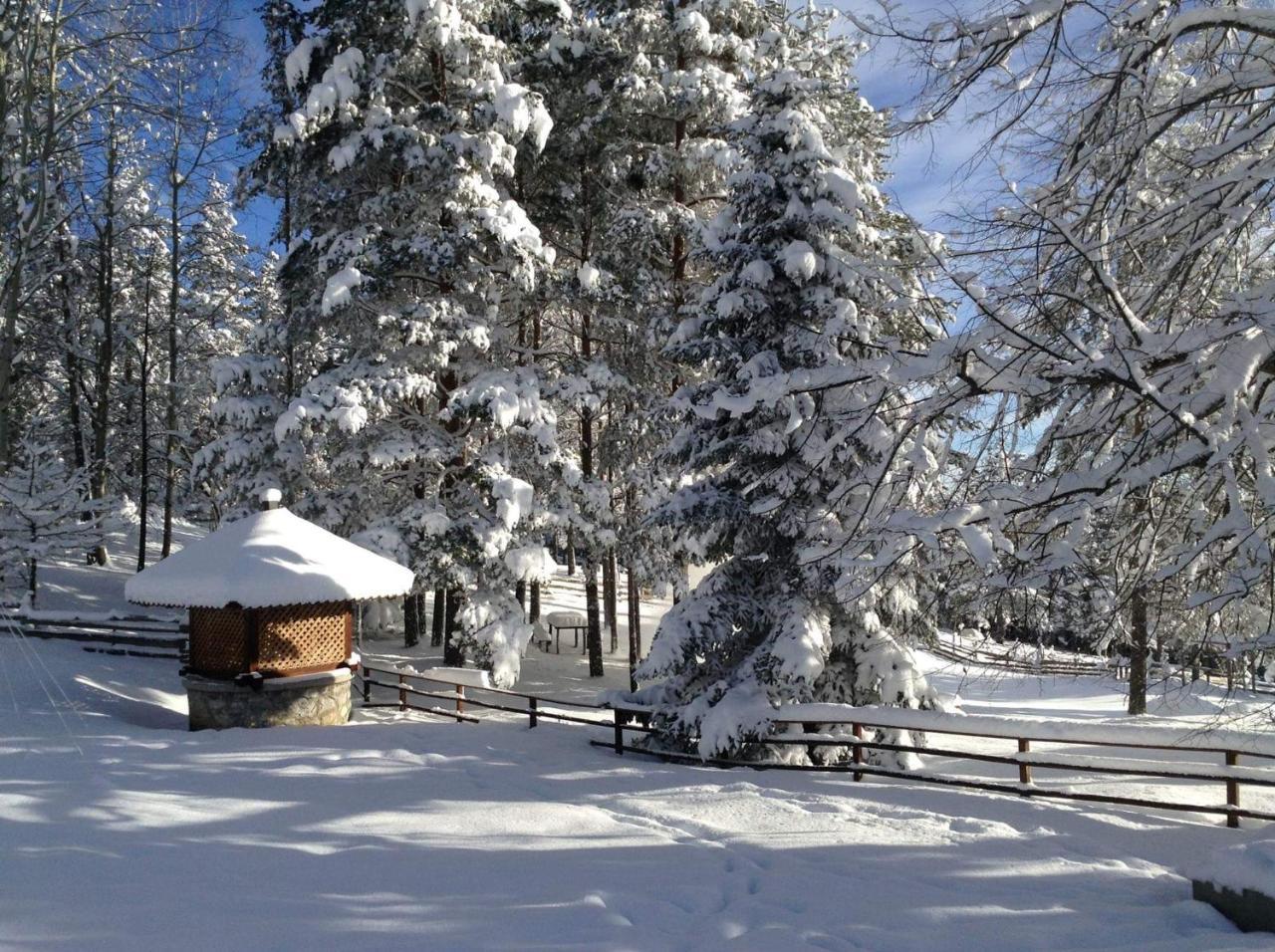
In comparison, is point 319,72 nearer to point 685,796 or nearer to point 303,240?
point 303,240

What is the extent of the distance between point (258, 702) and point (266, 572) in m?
1.92

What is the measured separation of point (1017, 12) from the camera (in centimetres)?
498

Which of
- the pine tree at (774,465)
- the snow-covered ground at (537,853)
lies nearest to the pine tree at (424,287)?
the pine tree at (774,465)

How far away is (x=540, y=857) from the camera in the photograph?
664 cm

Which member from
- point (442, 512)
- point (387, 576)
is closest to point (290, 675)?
point (387, 576)

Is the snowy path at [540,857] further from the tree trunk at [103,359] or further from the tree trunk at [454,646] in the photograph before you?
the tree trunk at [103,359]

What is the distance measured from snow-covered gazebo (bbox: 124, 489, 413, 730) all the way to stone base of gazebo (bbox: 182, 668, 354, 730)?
0.05 feet

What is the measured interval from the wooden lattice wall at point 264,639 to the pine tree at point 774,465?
16.2 ft

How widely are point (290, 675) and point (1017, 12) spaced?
38.1 feet

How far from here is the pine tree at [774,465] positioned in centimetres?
1002

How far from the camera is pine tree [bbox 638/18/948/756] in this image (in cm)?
1002

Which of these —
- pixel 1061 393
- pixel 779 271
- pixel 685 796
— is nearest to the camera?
pixel 1061 393

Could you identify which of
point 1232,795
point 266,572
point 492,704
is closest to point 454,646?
point 492,704

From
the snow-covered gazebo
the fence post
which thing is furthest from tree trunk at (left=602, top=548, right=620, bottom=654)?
the fence post
